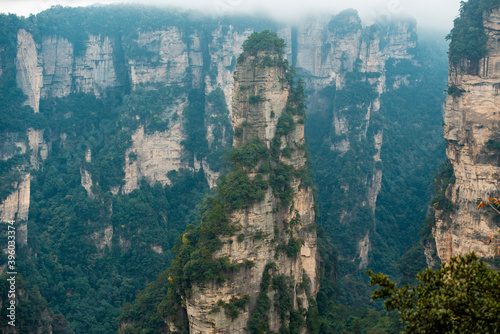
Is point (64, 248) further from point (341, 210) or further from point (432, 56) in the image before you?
point (432, 56)

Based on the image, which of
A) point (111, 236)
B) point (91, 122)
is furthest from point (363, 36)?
point (111, 236)

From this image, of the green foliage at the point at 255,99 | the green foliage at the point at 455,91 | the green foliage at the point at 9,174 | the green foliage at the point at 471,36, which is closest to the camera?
the green foliage at the point at 471,36

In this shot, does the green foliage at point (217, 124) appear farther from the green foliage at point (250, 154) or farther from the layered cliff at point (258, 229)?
the green foliage at point (250, 154)

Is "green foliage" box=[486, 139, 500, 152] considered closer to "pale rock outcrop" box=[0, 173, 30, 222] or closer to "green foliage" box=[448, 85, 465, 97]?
"green foliage" box=[448, 85, 465, 97]

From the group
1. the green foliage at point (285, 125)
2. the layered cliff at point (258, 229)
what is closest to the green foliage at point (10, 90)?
the layered cliff at point (258, 229)

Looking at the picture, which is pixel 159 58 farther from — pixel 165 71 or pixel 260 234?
pixel 260 234

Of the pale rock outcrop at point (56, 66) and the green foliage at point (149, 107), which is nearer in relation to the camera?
the pale rock outcrop at point (56, 66)

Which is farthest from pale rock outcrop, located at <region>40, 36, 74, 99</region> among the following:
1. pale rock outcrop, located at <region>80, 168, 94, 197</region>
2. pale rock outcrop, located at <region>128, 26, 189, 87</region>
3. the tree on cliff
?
the tree on cliff
